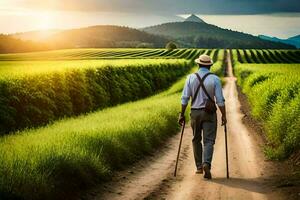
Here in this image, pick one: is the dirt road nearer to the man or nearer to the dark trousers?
the dark trousers

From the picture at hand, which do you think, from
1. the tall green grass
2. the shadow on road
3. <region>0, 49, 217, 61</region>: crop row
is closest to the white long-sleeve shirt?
the shadow on road

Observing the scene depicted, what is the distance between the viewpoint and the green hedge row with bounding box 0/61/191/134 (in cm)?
1783

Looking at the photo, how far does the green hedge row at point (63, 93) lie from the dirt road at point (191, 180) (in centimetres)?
566

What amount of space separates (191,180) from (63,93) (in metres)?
12.5

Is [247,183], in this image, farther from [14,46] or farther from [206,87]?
[14,46]

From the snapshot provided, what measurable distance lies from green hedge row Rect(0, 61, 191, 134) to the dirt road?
18.6ft

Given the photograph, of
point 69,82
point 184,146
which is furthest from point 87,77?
point 184,146

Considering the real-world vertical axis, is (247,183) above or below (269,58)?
above

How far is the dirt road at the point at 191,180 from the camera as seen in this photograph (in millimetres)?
9734

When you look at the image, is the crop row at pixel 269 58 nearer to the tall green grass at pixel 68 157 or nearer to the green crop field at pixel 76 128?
the green crop field at pixel 76 128

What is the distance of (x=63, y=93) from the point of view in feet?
73.3

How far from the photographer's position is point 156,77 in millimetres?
46594

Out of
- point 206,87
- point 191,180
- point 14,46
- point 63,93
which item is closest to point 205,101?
point 206,87

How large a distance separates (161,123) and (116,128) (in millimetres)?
4224
